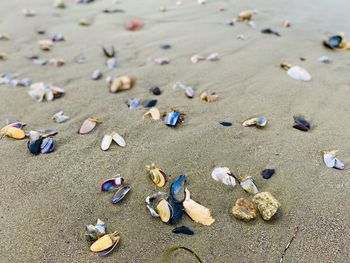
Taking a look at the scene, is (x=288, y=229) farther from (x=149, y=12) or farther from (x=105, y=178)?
(x=149, y=12)

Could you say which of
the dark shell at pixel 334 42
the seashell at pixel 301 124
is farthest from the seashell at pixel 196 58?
the dark shell at pixel 334 42

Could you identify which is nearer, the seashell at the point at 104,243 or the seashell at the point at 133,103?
the seashell at the point at 104,243

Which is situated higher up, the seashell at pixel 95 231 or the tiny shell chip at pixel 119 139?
the tiny shell chip at pixel 119 139

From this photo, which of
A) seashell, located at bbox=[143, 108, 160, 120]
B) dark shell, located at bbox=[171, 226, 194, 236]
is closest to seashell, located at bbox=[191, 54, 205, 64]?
seashell, located at bbox=[143, 108, 160, 120]

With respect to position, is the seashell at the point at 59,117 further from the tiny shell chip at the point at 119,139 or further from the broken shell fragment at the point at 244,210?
the broken shell fragment at the point at 244,210

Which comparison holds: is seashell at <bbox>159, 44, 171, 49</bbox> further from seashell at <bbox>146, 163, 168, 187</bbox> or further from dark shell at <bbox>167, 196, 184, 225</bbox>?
dark shell at <bbox>167, 196, 184, 225</bbox>

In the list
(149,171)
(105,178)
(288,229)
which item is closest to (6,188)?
(105,178)
